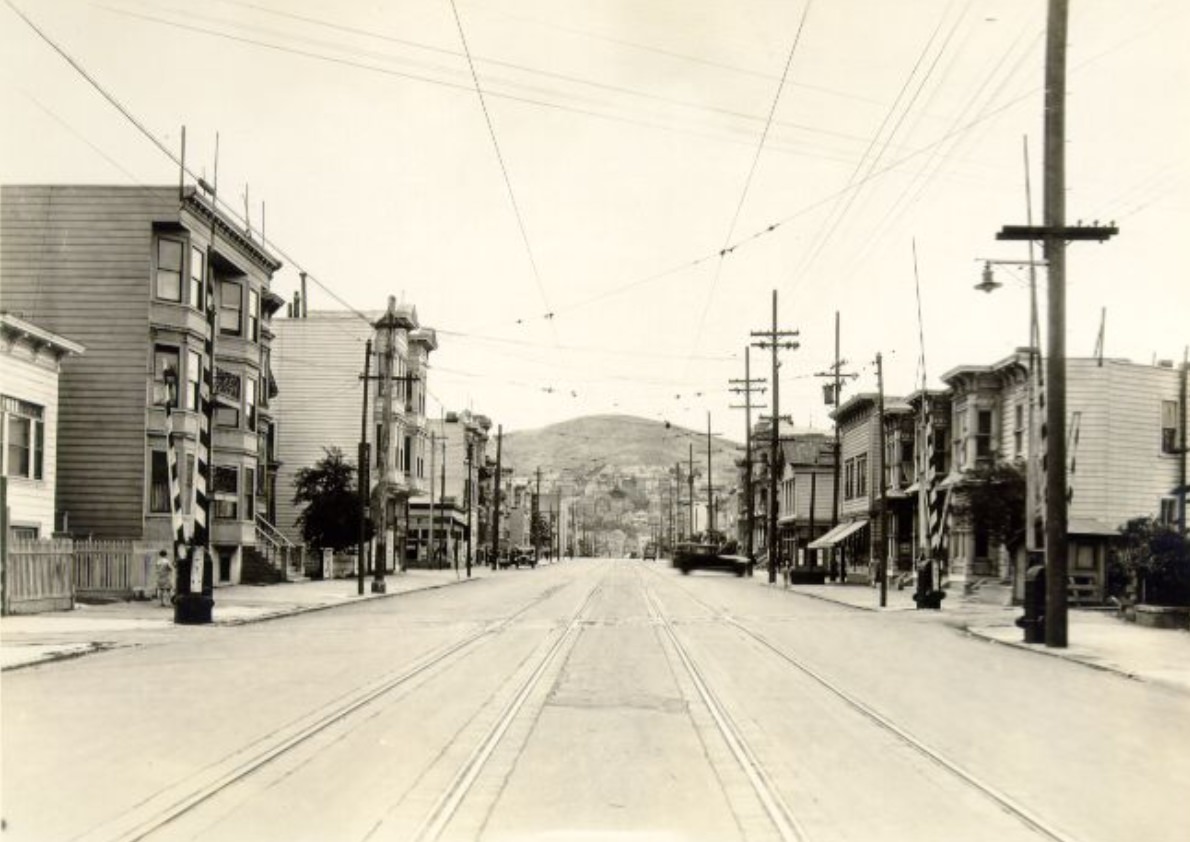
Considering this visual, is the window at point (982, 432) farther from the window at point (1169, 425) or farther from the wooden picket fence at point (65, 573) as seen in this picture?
the wooden picket fence at point (65, 573)

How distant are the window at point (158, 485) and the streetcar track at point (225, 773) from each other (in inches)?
992

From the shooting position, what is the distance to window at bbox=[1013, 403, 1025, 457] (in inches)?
1666

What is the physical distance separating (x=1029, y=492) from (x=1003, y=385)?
54.9 ft

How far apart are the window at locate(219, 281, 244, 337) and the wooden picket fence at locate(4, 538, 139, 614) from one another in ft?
40.6

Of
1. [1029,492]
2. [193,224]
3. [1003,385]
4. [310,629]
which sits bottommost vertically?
[310,629]

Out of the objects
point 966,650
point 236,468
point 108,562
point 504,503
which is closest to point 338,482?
point 236,468

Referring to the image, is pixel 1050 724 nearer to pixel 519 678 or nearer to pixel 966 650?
pixel 519 678

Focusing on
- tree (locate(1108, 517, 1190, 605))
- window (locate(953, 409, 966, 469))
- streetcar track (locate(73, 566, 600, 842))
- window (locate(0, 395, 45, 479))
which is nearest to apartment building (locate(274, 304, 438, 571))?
window (locate(953, 409, 966, 469))

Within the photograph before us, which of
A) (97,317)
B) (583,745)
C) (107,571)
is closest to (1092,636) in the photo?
(583,745)

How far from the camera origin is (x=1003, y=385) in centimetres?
4462

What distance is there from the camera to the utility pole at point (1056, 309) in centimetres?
2125

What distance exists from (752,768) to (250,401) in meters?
39.8

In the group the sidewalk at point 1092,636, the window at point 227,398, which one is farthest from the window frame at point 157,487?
the sidewalk at point 1092,636

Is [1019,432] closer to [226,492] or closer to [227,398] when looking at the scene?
[227,398]
